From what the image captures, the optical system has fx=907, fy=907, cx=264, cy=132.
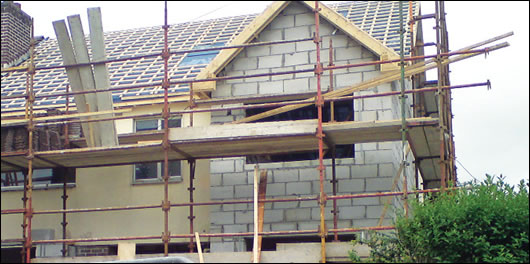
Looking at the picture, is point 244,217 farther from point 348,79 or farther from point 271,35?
point 271,35

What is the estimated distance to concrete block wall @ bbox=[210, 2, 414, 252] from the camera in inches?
713

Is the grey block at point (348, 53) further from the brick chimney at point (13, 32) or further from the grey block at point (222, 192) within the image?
the brick chimney at point (13, 32)

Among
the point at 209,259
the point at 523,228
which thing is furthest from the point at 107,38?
the point at 523,228

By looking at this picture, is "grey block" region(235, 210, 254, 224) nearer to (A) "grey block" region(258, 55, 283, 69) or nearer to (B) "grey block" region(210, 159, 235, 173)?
(B) "grey block" region(210, 159, 235, 173)

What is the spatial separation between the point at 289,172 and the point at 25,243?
17.7 feet

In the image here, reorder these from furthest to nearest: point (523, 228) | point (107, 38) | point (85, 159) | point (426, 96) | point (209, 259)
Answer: point (107, 38), point (426, 96), point (85, 159), point (209, 259), point (523, 228)

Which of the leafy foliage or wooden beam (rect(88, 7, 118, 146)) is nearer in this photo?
the leafy foliage

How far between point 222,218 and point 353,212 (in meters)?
2.79

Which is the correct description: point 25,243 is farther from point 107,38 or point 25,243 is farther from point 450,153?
point 107,38

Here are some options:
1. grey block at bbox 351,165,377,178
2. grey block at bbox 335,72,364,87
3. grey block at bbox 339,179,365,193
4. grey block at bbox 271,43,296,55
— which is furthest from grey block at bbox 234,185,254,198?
grey block at bbox 271,43,296,55

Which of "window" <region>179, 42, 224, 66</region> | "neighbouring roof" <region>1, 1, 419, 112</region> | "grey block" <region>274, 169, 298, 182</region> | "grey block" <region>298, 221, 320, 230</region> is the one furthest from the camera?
"window" <region>179, 42, 224, 66</region>

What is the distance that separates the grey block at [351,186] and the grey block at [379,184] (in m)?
0.13

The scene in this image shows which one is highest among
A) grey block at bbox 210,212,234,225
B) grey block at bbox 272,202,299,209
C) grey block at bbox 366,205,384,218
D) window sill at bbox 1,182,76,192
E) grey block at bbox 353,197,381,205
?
window sill at bbox 1,182,76,192

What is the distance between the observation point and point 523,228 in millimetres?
13961
